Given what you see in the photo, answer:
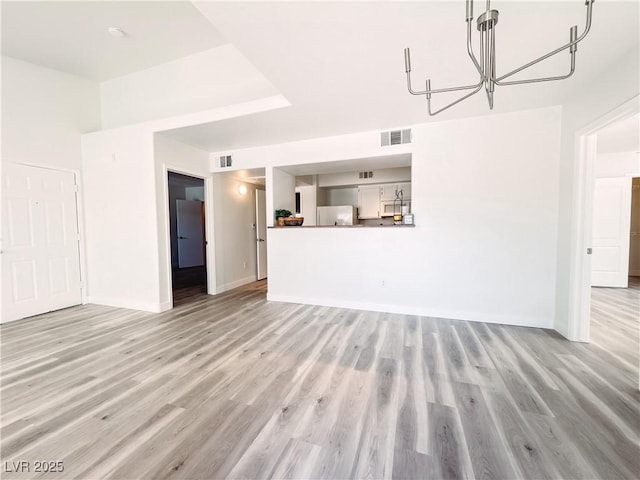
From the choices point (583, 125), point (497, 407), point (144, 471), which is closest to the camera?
point (144, 471)

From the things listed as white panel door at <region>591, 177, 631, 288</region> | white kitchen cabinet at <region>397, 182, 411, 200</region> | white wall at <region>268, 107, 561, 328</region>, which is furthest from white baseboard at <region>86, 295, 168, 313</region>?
white panel door at <region>591, 177, 631, 288</region>

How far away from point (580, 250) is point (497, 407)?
1.98 m

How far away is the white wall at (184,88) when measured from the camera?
3418 mm

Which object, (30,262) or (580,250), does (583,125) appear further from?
(30,262)

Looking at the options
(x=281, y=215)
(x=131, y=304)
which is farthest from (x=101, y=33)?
(x=131, y=304)

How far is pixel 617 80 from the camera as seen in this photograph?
212 cm

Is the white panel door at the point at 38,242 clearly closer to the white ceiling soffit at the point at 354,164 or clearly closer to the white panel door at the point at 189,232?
the white ceiling soffit at the point at 354,164

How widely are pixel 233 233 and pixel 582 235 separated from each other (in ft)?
16.6

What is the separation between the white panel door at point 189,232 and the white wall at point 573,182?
26.8 ft

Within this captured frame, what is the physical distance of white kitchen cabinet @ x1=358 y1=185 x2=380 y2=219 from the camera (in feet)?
20.0

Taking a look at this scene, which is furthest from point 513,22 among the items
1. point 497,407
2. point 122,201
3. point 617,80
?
point 122,201

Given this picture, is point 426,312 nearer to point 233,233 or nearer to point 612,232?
point 233,233

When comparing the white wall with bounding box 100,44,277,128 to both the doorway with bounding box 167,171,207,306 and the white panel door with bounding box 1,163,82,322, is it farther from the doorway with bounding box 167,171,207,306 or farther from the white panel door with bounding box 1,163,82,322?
the doorway with bounding box 167,171,207,306

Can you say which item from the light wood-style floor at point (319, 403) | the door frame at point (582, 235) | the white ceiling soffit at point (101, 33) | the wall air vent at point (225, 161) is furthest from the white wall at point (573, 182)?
the wall air vent at point (225, 161)
